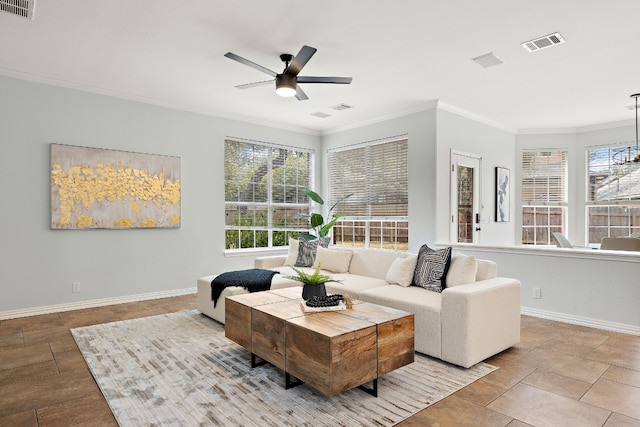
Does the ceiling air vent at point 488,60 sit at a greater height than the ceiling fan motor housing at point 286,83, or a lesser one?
greater

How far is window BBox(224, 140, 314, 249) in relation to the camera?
244 inches

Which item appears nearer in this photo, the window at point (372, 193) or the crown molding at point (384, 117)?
the crown molding at point (384, 117)

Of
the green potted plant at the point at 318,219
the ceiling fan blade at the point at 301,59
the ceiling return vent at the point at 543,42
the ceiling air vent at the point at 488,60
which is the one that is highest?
the ceiling air vent at the point at 488,60

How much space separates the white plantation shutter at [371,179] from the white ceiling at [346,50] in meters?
0.78

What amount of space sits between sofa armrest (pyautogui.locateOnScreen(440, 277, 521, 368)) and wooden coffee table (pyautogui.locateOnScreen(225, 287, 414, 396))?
0.51 meters

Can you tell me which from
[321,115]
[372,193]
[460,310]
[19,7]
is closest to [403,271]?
[460,310]

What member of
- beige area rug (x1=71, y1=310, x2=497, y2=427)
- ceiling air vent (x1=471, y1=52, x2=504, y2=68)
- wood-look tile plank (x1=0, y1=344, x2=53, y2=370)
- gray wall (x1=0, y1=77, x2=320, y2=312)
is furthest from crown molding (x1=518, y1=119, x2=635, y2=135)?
wood-look tile plank (x1=0, y1=344, x2=53, y2=370)

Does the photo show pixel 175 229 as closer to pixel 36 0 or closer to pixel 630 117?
pixel 36 0

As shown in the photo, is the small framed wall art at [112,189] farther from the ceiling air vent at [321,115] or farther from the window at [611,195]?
the window at [611,195]

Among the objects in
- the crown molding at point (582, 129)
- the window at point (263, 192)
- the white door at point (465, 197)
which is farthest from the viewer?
the crown molding at point (582, 129)

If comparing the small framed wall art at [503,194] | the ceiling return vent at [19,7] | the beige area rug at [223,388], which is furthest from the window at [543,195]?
the ceiling return vent at [19,7]

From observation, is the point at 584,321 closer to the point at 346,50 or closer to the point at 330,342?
the point at 330,342

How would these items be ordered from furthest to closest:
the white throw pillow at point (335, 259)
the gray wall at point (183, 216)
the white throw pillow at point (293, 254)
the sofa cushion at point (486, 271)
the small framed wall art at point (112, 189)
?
the white throw pillow at point (293, 254)
the white throw pillow at point (335, 259)
the small framed wall art at point (112, 189)
the gray wall at point (183, 216)
the sofa cushion at point (486, 271)

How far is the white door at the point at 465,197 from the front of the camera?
5.75 metres
